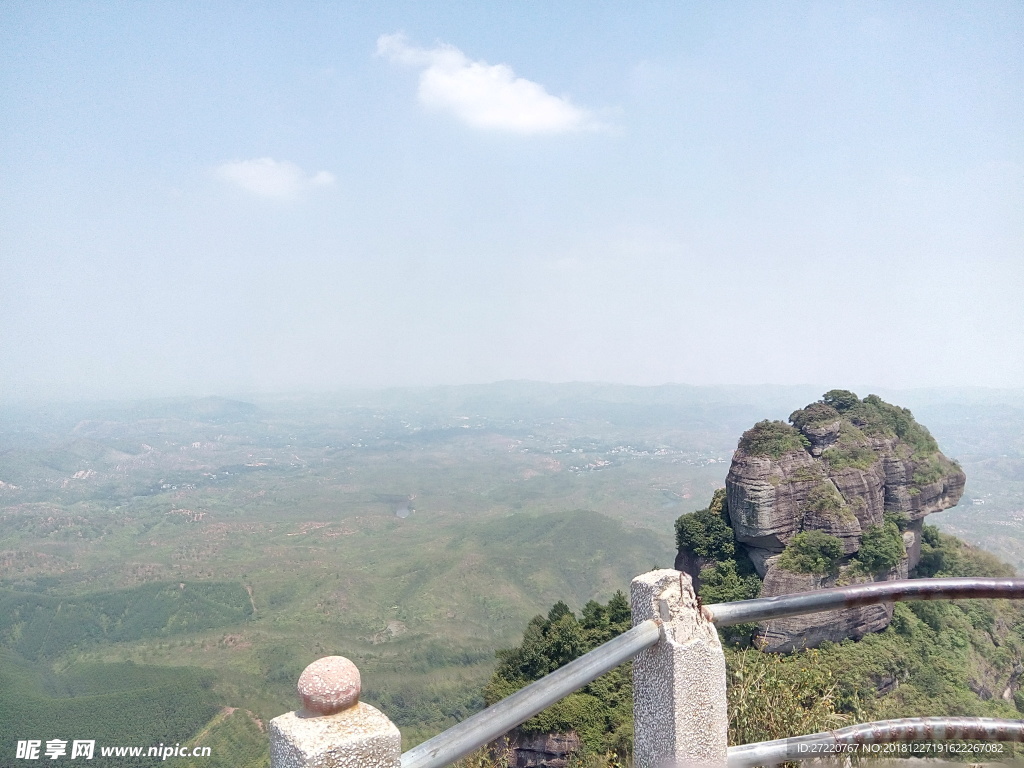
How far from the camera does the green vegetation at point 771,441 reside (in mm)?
19031

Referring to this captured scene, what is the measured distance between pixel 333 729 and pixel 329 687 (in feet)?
0.24

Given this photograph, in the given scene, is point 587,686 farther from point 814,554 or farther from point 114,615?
point 114,615

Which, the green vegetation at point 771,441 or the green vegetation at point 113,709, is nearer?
the green vegetation at point 771,441

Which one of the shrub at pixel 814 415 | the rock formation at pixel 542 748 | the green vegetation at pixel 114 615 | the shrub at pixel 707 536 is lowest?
the green vegetation at pixel 114 615

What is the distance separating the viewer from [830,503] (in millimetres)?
18109

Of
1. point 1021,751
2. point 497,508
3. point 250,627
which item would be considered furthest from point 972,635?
point 497,508

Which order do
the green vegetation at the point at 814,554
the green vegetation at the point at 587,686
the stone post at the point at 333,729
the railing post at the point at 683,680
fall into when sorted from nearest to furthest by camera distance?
the stone post at the point at 333,729 → the railing post at the point at 683,680 → the green vegetation at the point at 587,686 → the green vegetation at the point at 814,554

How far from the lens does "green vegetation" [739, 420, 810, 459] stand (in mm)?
19031

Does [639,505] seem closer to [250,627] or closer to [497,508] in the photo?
[497,508]

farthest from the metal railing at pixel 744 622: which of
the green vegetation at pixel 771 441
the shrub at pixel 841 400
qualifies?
the shrub at pixel 841 400

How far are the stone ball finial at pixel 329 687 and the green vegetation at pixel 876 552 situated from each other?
813 inches

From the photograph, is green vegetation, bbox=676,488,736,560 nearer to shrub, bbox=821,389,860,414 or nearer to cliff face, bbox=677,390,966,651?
cliff face, bbox=677,390,966,651

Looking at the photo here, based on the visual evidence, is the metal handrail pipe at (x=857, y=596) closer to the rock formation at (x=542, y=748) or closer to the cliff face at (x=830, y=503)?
the rock formation at (x=542, y=748)

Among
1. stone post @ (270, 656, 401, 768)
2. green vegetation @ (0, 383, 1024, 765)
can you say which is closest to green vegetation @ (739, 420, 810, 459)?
green vegetation @ (0, 383, 1024, 765)
